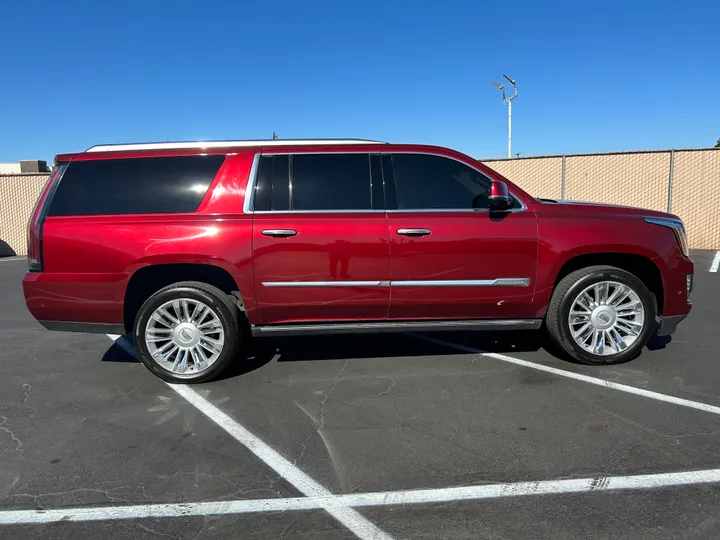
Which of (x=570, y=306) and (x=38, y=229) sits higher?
(x=38, y=229)

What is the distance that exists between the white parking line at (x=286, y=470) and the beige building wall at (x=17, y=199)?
582 inches

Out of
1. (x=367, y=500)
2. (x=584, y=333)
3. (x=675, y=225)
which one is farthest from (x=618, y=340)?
(x=367, y=500)

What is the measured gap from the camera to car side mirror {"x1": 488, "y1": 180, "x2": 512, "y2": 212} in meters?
4.11

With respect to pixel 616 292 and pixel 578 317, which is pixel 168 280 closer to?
pixel 578 317

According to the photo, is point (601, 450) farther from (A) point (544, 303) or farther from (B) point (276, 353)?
(B) point (276, 353)

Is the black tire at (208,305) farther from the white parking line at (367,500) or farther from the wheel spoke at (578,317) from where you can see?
the wheel spoke at (578,317)

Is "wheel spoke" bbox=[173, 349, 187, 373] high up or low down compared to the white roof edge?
down

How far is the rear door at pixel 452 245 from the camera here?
4203 mm

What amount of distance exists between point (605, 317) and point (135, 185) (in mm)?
4277

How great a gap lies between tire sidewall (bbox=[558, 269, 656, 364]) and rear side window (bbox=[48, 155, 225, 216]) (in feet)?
10.7

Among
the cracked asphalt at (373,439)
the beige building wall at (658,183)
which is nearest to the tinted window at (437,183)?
the cracked asphalt at (373,439)

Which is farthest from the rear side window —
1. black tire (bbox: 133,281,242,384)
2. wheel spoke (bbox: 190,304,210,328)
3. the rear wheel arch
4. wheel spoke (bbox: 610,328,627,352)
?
wheel spoke (bbox: 610,328,627,352)

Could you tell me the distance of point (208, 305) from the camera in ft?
13.7

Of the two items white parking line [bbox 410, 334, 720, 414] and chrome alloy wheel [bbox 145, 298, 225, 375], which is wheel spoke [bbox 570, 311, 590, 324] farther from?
chrome alloy wheel [bbox 145, 298, 225, 375]
